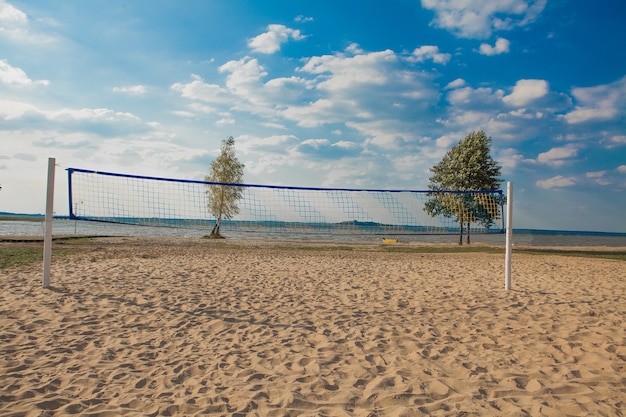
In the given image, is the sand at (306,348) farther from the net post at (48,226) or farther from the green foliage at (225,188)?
the green foliage at (225,188)

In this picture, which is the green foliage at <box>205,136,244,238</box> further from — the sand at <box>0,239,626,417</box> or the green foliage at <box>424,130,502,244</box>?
the sand at <box>0,239,626,417</box>

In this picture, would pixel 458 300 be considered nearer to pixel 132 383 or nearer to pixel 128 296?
pixel 132 383

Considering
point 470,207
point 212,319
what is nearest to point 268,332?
point 212,319

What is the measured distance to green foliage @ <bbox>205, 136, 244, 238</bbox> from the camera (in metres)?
27.5

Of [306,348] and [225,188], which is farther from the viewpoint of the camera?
[225,188]

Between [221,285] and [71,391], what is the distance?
396 centimetres

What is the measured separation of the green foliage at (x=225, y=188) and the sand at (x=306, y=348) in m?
20.1

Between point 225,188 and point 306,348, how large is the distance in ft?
81.0

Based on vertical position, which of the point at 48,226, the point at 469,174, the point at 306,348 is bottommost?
the point at 306,348

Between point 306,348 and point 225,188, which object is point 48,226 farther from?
point 225,188

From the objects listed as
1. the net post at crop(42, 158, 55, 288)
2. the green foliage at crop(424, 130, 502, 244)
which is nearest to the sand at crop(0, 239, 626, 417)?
the net post at crop(42, 158, 55, 288)

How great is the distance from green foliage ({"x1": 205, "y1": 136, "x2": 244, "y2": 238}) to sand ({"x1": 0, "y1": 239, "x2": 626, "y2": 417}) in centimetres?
2010

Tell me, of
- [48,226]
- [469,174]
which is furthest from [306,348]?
[469,174]

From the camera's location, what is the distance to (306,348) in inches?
160
